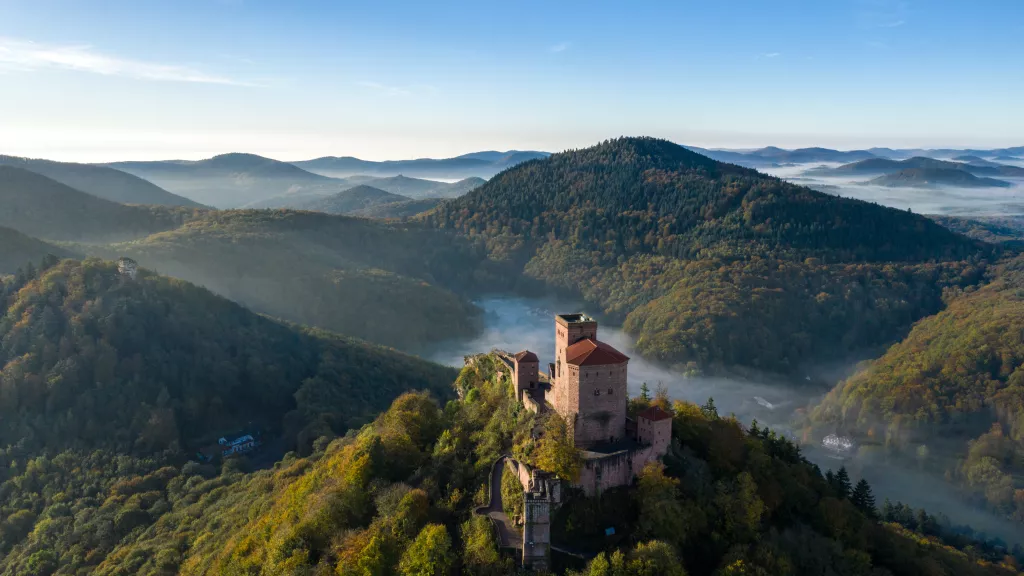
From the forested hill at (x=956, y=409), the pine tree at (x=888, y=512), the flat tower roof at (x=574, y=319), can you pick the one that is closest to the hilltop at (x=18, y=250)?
the flat tower roof at (x=574, y=319)

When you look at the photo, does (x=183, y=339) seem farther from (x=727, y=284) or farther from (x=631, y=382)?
(x=727, y=284)

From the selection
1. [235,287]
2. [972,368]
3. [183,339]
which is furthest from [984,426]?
[235,287]

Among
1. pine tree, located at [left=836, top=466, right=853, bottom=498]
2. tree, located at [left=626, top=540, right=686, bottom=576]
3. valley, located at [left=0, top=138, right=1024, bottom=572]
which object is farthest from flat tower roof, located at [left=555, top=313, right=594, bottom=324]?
pine tree, located at [left=836, top=466, right=853, bottom=498]

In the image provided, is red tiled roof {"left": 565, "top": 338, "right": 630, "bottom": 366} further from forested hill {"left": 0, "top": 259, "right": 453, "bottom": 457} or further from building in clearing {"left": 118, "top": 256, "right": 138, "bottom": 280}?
building in clearing {"left": 118, "top": 256, "right": 138, "bottom": 280}

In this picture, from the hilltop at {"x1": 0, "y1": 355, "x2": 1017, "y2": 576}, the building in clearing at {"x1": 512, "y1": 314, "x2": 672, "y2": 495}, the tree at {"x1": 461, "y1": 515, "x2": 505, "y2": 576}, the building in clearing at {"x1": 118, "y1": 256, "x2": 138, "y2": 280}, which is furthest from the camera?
the building in clearing at {"x1": 118, "y1": 256, "x2": 138, "y2": 280}

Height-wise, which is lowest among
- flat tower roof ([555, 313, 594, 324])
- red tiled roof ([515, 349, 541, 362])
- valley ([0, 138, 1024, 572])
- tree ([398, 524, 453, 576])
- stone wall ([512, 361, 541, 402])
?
valley ([0, 138, 1024, 572])

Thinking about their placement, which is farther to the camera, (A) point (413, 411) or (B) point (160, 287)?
(B) point (160, 287)

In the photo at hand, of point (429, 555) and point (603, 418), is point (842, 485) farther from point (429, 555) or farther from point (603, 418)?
point (429, 555)
